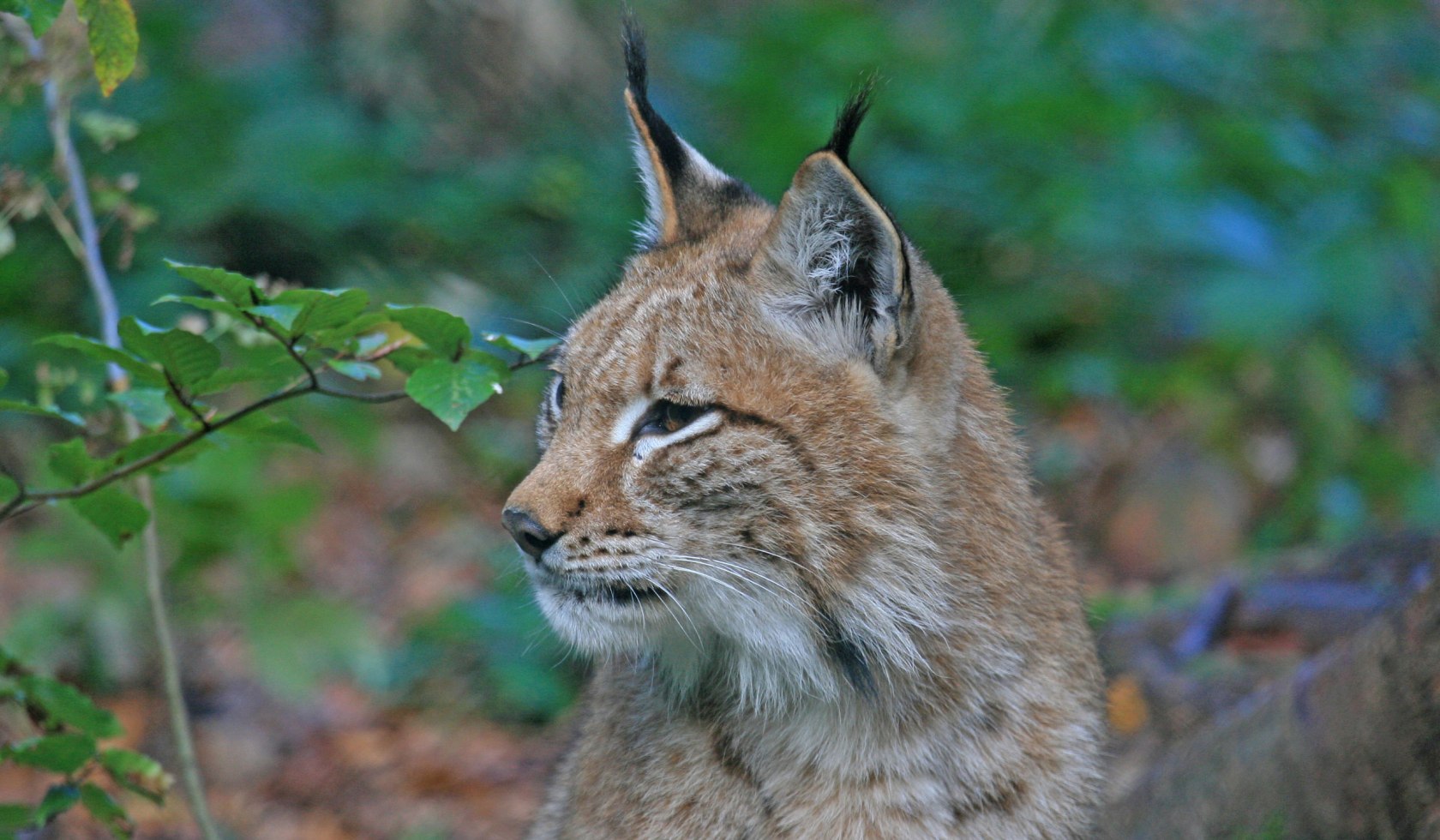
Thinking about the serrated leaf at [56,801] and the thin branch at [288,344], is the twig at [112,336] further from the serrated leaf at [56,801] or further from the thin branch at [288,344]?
the thin branch at [288,344]

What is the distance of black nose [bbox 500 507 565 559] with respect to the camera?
301 cm

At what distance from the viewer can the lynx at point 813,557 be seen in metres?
3.03

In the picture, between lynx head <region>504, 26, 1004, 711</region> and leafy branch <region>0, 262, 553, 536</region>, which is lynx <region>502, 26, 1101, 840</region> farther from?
leafy branch <region>0, 262, 553, 536</region>

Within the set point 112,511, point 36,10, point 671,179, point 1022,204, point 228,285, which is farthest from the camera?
point 1022,204

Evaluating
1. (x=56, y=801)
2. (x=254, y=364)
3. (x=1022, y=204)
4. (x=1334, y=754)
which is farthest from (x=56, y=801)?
(x=1022, y=204)

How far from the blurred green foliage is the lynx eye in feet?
12.9

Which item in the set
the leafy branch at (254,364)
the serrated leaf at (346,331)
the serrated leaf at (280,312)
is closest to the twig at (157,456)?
the leafy branch at (254,364)

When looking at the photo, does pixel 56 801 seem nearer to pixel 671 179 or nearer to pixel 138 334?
pixel 138 334

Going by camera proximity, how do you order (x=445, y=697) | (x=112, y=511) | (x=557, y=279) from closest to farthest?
(x=112, y=511) → (x=445, y=697) → (x=557, y=279)

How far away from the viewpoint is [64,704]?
3.07 meters

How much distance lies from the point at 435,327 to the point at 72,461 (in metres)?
0.84

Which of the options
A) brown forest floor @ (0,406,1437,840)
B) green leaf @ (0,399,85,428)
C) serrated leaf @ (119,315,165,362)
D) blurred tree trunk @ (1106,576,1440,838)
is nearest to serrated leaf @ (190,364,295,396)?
serrated leaf @ (119,315,165,362)

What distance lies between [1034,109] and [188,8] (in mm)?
5494

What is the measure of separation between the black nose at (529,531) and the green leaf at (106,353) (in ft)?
2.62
